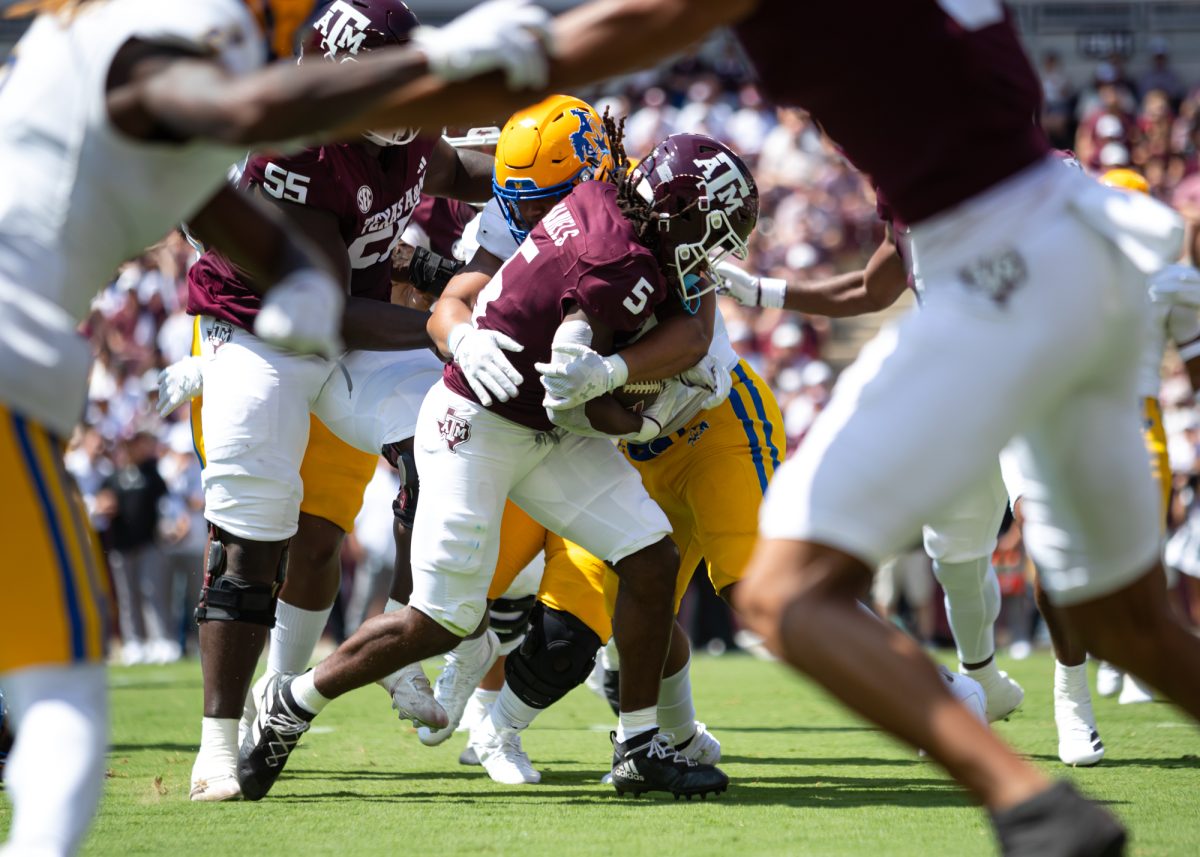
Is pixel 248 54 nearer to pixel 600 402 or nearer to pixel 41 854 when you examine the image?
pixel 41 854

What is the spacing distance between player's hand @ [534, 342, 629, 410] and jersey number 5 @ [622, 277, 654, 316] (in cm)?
17

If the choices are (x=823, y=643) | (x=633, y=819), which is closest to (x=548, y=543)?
(x=633, y=819)

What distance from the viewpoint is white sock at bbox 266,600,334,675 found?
537 cm

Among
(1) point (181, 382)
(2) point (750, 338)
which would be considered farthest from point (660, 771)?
(2) point (750, 338)

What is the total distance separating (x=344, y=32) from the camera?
4965 mm

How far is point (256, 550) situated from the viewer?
468 cm

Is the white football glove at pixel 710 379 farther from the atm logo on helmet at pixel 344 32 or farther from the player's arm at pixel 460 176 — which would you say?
the atm logo on helmet at pixel 344 32

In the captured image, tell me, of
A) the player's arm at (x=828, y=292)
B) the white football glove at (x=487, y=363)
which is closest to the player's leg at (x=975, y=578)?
the player's arm at (x=828, y=292)

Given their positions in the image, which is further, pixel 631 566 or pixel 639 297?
pixel 631 566

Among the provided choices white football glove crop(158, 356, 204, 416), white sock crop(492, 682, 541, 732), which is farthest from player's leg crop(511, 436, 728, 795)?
white football glove crop(158, 356, 204, 416)

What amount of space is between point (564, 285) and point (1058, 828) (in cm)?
245

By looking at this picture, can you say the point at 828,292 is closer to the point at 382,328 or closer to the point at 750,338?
Answer: the point at 382,328

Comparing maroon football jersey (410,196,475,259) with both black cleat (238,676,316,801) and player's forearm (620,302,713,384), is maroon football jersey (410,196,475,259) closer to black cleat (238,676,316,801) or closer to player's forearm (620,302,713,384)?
player's forearm (620,302,713,384)

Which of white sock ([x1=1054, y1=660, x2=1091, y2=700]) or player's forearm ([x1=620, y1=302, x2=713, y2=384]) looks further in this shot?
white sock ([x1=1054, y1=660, x2=1091, y2=700])
